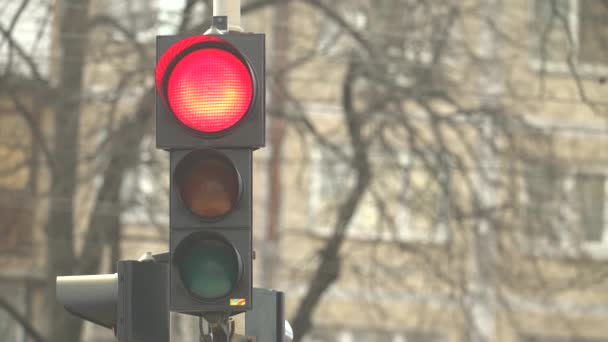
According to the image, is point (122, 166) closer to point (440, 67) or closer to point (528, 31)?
point (440, 67)

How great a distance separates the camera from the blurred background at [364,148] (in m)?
14.1

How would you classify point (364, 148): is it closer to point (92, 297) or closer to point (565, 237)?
point (565, 237)

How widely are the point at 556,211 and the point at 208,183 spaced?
10619mm

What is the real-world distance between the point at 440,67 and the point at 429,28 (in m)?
0.38

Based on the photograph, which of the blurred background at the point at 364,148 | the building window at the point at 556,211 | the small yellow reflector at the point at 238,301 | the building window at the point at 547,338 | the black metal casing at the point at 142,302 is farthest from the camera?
the building window at the point at 547,338

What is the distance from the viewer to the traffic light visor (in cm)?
538

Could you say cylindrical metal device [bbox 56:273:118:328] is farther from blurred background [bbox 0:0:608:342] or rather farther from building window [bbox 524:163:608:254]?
building window [bbox 524:163:608:254]

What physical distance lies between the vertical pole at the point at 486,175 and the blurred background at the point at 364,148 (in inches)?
1.1

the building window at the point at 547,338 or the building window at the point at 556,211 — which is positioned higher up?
the building window at the point at 556,211

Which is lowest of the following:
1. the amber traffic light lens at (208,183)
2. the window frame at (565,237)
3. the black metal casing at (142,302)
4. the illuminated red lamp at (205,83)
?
the window frame at (565,237)

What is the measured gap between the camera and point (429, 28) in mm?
14953

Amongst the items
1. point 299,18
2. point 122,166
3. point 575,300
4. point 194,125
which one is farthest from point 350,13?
point 194,125

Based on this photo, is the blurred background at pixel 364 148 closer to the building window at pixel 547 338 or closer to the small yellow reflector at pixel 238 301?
the building window at pixel 547 338

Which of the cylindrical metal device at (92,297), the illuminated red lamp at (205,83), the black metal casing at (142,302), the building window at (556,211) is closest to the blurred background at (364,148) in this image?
the building window at (556,211)
